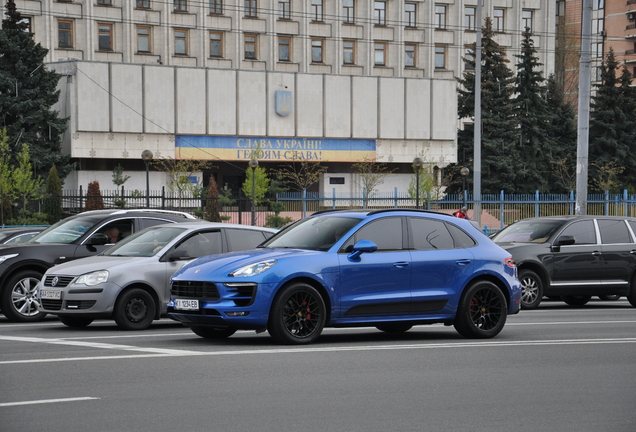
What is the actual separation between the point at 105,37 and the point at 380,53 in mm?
22583

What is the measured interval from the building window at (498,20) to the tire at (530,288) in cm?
6902

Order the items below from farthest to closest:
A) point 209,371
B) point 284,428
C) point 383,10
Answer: point 383,10
point 209,371
point 284,428

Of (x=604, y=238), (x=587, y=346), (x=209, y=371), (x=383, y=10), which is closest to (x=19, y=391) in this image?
(x=209, y=371)

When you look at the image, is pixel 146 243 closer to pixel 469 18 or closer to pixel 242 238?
pixel 242 238

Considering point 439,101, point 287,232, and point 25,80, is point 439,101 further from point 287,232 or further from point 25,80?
point 287,232

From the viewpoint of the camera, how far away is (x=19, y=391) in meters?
8.20

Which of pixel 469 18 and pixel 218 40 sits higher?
pixel 469 18

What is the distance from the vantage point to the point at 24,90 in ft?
179

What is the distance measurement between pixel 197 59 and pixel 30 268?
2372 inches

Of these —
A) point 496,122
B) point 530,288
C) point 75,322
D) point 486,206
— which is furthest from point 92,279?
point 496,122

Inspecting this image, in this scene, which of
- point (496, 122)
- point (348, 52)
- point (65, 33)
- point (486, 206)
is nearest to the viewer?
point (486, 206)

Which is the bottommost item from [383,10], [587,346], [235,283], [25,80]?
[587,346]

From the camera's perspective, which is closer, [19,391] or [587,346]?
[19,391]

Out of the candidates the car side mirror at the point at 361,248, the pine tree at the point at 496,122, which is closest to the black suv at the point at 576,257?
the car side mirror at the point at 361,248
